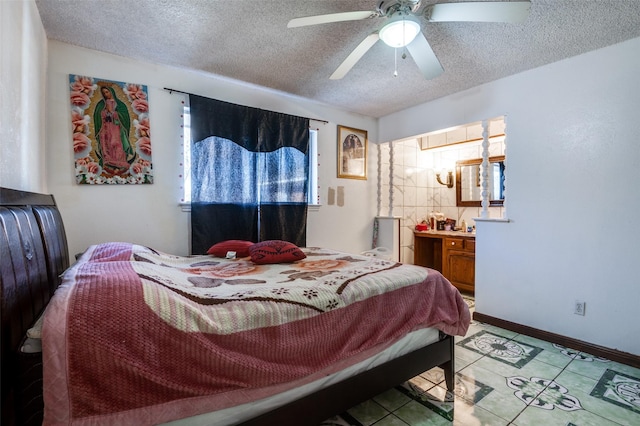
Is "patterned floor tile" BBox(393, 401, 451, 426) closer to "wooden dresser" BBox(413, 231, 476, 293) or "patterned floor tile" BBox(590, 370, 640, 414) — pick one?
"patterned floor tile" BBox(590, 370, 640, 414)

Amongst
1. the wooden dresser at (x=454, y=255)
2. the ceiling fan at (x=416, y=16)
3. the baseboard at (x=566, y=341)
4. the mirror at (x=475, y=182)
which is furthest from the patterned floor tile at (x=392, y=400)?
the mirror at (x=475, y=182)

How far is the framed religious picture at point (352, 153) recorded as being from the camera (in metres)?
3.89

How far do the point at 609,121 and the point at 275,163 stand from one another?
2.98 metres

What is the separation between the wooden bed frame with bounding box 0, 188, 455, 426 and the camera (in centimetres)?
84

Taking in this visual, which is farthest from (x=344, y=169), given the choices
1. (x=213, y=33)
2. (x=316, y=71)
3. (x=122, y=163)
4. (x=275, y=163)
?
(x=122, y=163)

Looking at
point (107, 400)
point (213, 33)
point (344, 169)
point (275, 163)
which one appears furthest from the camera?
point (344, 169)

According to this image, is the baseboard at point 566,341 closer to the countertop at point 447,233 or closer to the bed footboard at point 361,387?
the countertop at point 447,233

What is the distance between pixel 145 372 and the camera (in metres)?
0.93

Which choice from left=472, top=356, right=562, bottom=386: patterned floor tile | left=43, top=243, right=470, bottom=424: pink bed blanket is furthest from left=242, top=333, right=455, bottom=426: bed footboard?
left=472, top=356, right=562, bottom=386: patterned floor tile

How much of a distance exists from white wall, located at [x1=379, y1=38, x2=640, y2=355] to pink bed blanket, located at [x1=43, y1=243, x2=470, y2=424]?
1.66m

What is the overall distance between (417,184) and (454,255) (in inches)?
50.7

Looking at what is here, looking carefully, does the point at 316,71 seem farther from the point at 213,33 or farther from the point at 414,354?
the point at 414,354

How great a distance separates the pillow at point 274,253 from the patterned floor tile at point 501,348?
5.41 ft

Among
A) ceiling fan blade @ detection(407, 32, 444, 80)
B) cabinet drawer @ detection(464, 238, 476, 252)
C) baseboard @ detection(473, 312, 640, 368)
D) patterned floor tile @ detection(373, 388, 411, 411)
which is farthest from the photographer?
cabinet drawer @ detection(464, 238, 476, 252)
